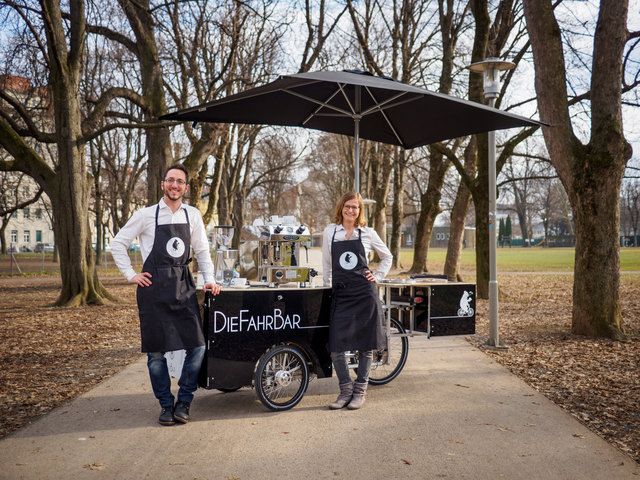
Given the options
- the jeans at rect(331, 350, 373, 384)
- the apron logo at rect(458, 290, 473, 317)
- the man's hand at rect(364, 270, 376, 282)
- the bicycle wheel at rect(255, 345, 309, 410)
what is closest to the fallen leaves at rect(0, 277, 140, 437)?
the bicycle wheel at rect(255, 345, 309, 410)

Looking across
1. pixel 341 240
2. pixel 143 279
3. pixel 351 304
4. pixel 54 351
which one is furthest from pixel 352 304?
pixel 54 351

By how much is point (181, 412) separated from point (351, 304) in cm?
176

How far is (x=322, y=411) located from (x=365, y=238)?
5.38ft

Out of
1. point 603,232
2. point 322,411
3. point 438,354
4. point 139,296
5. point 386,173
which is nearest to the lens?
point 139,296

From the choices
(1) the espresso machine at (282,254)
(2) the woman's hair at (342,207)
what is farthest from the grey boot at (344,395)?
(2) the woman's hair at (342,207)

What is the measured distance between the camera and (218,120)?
689cm

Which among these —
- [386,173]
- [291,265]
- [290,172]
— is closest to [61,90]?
[291,265]

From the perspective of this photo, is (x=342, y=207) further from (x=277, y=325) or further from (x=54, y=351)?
(x=54, y=351)

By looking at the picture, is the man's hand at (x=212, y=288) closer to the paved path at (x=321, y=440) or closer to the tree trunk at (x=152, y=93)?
the paved path at (x=321, y=440)

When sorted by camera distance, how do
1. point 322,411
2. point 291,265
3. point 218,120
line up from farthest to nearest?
1. point 218,120
2. point 291,265
3. point 322,411

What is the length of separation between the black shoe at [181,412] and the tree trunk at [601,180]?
6.63m

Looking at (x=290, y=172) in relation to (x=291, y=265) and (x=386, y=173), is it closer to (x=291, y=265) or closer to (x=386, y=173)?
(x=386, y=173)

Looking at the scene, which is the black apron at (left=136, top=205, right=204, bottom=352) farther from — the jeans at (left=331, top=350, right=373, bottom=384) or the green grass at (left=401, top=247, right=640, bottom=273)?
the green grass at (left=401, top=247, right=640, bottom=273)

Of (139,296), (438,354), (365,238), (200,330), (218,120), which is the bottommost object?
(438,354)
